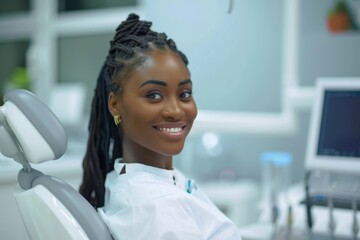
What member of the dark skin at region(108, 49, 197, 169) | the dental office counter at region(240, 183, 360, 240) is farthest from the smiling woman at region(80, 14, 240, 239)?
the dental office counter at region(240, 183, 360, 240)

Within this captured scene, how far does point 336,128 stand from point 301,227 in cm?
30

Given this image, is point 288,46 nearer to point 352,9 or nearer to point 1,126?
point 352,9

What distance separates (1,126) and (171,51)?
341mm

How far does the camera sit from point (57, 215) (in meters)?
0.85

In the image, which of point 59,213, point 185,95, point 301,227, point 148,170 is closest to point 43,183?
point 59,213

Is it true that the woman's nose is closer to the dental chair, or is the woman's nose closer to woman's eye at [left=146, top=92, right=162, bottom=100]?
woman's eye at [left=146, top=92, right=162, bottom=100]

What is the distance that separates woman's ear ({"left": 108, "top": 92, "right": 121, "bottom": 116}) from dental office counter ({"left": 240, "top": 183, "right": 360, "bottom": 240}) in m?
0.65

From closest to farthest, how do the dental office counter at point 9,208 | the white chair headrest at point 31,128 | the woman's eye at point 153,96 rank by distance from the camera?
the white chair headrest at point 31,128 < the woman's eye at point 153,96 < the dental office counter at point 9,208

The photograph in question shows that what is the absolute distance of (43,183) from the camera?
886 mm

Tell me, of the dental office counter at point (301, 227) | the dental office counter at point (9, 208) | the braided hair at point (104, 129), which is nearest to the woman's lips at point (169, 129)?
the braided hair at point (104, 129)

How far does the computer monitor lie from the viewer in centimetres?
145

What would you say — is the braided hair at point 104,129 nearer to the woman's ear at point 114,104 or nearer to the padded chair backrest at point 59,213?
the woman's ear at point 114,104

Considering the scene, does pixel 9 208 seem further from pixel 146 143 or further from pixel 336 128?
pixel 336 128

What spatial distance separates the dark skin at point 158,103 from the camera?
36.9 inches
